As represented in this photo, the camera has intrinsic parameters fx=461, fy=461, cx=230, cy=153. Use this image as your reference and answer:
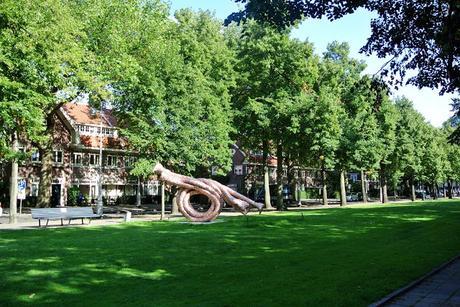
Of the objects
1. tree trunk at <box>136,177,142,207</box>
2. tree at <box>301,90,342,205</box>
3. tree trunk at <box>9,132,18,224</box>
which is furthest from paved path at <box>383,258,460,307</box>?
tree trunk at <box>136,177,142,207</box>

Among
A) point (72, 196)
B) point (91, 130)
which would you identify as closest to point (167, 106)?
point (72, 196)

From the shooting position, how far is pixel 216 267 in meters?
11.9

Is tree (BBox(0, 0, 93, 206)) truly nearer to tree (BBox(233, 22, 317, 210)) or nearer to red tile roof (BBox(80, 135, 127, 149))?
tree (BBox(233, 22, 317, 210))

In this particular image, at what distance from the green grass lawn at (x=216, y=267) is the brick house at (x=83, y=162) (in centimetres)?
3505

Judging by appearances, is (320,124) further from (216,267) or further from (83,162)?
(83,162)

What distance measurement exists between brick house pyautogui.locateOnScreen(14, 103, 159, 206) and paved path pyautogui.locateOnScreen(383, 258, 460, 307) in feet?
146

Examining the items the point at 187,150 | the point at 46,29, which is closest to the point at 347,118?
the point at 187,150

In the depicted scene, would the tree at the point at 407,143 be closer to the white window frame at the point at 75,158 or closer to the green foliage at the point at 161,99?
the green foliage at the point at 161,99

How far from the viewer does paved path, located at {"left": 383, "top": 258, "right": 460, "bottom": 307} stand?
26.0 ft

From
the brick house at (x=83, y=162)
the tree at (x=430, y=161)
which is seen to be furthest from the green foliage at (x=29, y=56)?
the tree at (x=430, y=161)

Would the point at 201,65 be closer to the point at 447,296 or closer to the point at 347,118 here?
the point at 347,118

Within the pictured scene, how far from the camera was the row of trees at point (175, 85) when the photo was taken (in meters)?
24.5

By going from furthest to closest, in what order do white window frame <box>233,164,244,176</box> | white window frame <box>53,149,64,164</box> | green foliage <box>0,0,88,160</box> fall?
white window frame <box>233,164,244,176</box>, white window frame <box>53,149,64,164</box>, green foliage <box>0,0,88,160</box>

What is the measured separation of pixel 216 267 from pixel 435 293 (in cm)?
531
